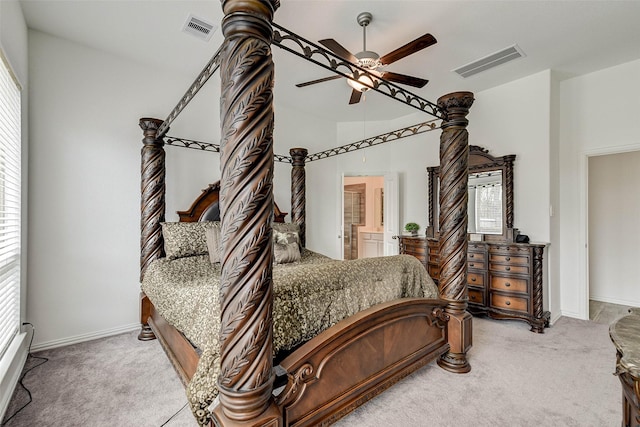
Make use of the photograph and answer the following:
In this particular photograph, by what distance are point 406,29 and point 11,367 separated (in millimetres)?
4109

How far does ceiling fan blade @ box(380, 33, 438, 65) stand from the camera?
2.18 meters

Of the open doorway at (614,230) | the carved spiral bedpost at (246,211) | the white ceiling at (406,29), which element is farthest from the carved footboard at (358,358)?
the open doorway at (614,230)

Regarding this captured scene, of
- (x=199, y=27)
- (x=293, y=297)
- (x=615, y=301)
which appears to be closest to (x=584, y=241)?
(x=615, y=301)

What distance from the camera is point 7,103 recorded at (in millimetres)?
2148

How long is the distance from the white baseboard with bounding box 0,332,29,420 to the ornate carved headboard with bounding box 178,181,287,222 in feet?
5.52

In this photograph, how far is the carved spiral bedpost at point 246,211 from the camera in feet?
3.76

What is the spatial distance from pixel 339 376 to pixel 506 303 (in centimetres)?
279

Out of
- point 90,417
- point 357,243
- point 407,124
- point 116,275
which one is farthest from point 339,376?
point 357,243

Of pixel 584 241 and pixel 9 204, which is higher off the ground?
pixel 9 204

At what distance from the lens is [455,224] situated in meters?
2.31

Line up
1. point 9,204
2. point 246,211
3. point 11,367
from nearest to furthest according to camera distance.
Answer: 1. point 246,211
2. point 11,367
3. point 9,204

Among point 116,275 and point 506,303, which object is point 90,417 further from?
A: point 506,303

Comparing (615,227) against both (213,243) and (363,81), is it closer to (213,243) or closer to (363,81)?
(363,81)

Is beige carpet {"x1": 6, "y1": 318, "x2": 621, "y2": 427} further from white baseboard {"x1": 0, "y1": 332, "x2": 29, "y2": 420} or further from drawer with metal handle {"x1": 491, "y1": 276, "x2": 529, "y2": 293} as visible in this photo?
drawer with metal handle {"x1": 491, "y1": 276, "x2": 529, "y2": 293}
